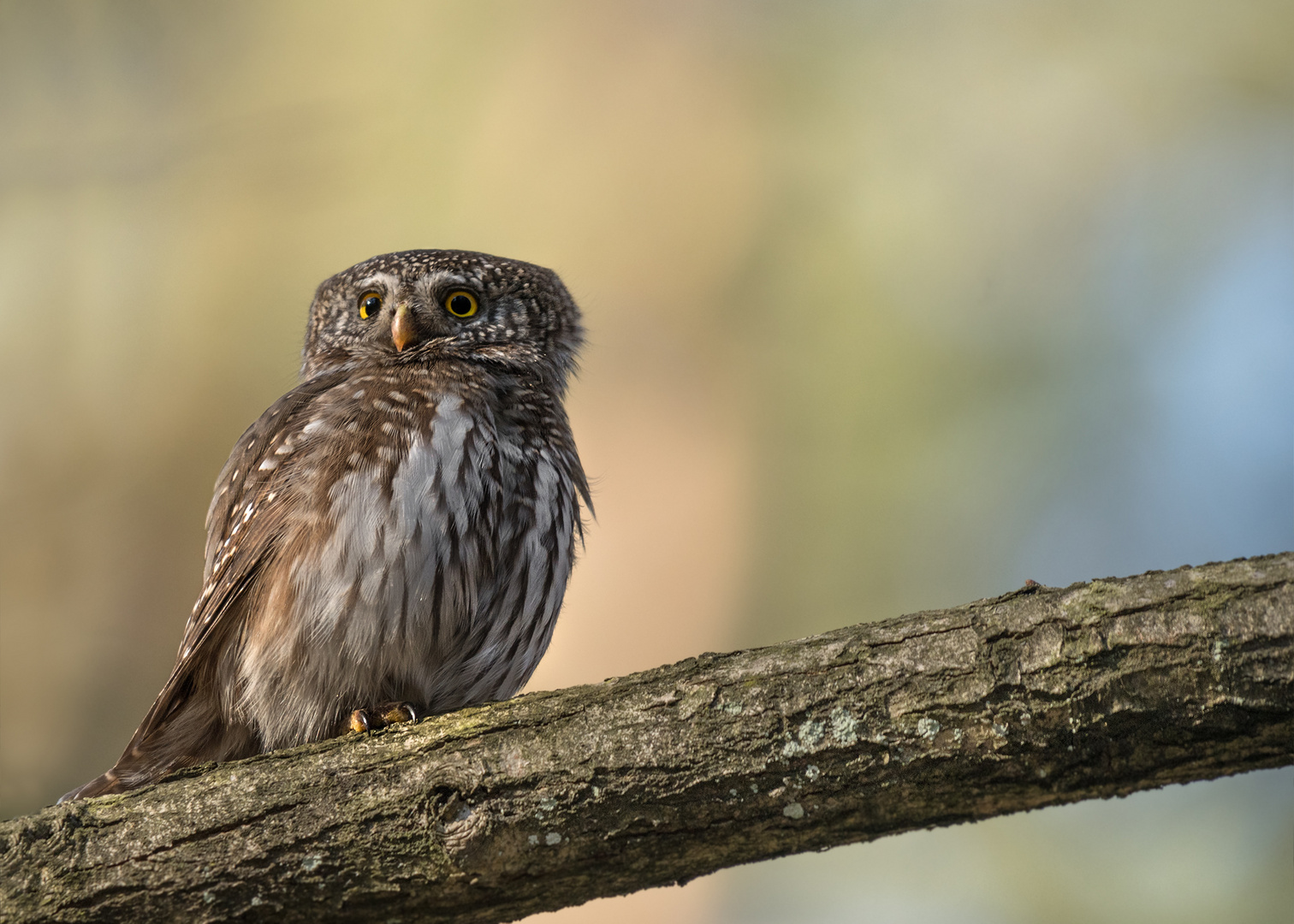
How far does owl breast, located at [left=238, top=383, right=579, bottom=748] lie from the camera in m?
3.10

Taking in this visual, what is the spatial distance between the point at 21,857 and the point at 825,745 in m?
1.75

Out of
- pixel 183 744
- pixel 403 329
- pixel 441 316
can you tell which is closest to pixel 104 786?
pixel 183 744

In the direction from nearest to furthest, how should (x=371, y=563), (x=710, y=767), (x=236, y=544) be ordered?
(x=710, y=767) → (x=371, y=563) → (x=236, y=544)

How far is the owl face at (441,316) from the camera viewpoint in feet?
13.1

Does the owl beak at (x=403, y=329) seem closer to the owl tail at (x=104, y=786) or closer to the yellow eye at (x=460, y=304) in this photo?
the yellow eye at (x=460, y=304)

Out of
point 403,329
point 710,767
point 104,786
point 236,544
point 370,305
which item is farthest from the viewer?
point 370,305

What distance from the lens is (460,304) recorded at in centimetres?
418

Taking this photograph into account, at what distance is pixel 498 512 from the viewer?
3.32 metres

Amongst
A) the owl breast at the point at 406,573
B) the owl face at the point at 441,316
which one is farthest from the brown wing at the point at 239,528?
the owl face at the point at 441,316

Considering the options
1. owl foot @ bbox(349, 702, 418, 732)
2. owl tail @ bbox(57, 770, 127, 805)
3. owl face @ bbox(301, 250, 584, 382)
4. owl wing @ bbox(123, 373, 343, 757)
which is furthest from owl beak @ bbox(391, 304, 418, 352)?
owl tail @ bbox(57, 770, 127, 805)

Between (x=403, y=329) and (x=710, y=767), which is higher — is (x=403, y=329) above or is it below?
above

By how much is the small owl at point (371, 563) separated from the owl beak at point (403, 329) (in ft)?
0.41

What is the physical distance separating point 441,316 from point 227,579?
129cm

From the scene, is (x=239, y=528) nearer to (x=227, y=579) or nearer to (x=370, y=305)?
(x=227, y=579)
